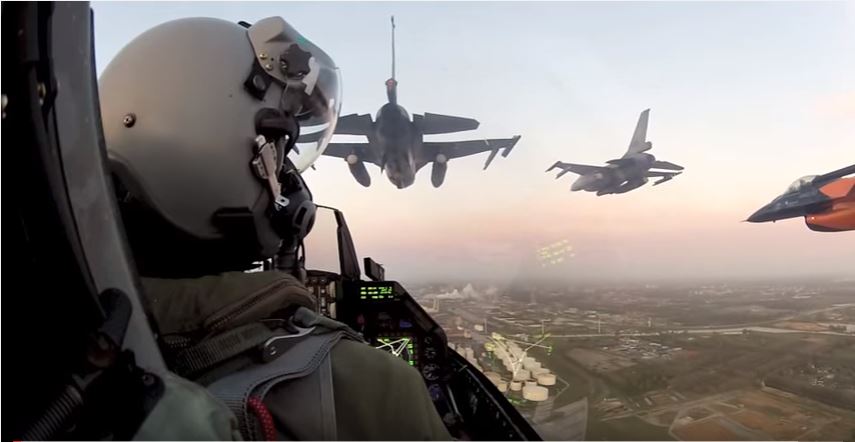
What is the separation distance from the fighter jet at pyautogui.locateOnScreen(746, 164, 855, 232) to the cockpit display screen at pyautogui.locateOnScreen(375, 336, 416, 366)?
14.1 meters

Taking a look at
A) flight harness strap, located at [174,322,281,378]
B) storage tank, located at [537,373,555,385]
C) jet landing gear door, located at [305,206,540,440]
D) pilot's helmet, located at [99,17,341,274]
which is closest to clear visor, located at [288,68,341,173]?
pilot's helmet, located at [99,17,341,274]

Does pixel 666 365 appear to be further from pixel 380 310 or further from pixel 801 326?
pixel 380 310

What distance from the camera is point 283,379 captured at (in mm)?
742

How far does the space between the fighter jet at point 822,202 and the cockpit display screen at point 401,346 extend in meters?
14.1

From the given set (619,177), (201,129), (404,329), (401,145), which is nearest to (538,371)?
(619,177)

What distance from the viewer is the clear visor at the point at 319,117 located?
1.46 m

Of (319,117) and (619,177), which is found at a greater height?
(619,177)

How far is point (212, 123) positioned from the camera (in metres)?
1.10

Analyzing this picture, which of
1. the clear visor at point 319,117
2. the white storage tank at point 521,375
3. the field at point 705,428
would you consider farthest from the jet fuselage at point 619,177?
the clear visor at point 319,117

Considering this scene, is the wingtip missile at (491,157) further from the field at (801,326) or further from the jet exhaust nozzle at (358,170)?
the field at (801,326)

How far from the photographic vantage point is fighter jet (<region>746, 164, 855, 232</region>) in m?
14.3

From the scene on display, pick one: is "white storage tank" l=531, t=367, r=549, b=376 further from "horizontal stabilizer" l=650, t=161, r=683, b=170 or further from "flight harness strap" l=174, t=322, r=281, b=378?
"flight harness strap" l=174, t=322, r=281, b=378

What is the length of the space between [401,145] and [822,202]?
40.2 ft

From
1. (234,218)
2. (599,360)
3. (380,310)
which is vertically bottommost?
(599,360)
